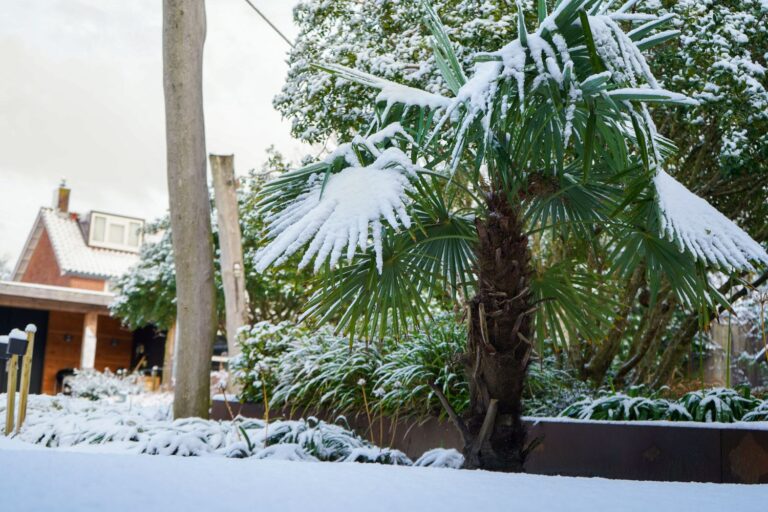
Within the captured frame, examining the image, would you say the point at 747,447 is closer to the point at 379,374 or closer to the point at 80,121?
the point at 379,374

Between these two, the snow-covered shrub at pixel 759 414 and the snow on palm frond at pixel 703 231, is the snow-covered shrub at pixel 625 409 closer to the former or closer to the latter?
the snow-covered shrub at pixel 759 414

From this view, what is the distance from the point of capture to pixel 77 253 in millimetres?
19438

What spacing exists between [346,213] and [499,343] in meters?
1.07

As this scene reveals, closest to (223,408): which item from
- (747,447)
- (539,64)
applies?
(747,447)

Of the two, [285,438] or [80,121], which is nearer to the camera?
[285,438]

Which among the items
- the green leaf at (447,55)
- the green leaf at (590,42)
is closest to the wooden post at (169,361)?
the green leaf at (447,55)

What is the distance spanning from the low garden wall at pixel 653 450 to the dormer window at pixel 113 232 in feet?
58.7

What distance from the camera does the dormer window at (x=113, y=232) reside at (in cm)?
2028

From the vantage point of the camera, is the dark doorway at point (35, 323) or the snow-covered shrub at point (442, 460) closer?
the snow-covered shrub at point (442, 460)

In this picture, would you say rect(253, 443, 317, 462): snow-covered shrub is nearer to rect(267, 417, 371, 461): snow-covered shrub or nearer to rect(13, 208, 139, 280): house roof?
rect(267, 417, 371, 461): snow-covered shrub

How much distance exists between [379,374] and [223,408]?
1751 mm

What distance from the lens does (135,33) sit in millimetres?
25125

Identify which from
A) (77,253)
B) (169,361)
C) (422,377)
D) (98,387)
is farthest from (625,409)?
(77,253)

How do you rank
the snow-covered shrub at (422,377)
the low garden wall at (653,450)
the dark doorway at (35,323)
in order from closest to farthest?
the low garden wall at (653,450) → the snow-covered shrub at (422,377) → the dark doorway at (35,323)
